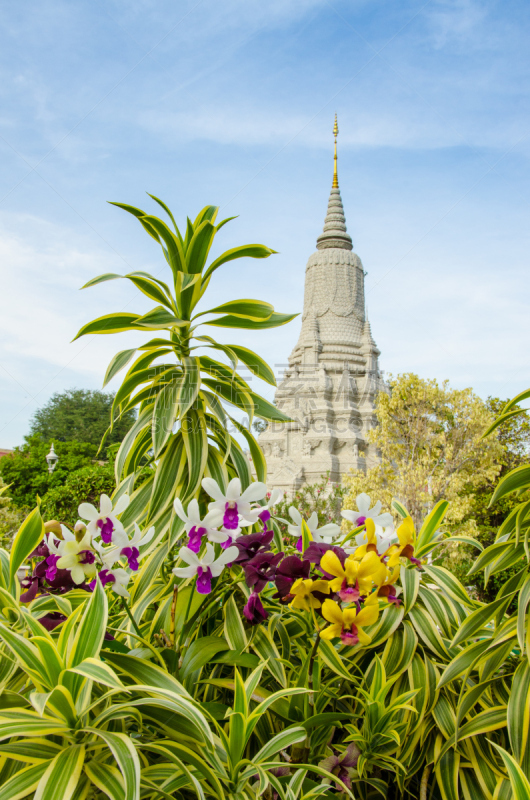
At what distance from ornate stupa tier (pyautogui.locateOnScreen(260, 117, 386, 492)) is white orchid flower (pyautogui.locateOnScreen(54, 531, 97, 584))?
47.4ft

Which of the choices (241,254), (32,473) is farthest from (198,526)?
(32,473)

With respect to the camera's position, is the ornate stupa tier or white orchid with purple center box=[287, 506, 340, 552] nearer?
white orchid with purple center box=[287, 506, 340, 552]

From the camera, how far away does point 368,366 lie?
18594mm

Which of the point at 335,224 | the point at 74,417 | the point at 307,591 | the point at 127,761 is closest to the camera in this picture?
the point at 127,761

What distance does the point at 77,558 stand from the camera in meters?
1.44

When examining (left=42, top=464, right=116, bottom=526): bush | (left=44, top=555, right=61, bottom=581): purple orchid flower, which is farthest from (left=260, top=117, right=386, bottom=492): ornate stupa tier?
(left=44, top=555, right=61, bottom=581): purple orchid flower

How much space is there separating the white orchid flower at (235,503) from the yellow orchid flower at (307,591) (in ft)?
0.66

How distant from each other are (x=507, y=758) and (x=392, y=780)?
2.08ft

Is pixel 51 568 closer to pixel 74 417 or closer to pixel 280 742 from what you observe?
pixel 280 742

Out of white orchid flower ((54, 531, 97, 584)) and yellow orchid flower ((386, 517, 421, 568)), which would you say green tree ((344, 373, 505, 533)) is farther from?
white orchid flower ((54, 531, 97, 584))

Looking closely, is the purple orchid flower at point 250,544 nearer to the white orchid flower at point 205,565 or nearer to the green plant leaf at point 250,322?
the white orchid flower at point 205,565

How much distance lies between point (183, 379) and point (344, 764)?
1.29 meters

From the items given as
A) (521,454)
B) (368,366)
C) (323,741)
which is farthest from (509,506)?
(368,366)

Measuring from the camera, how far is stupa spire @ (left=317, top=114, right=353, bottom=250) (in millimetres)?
20344
